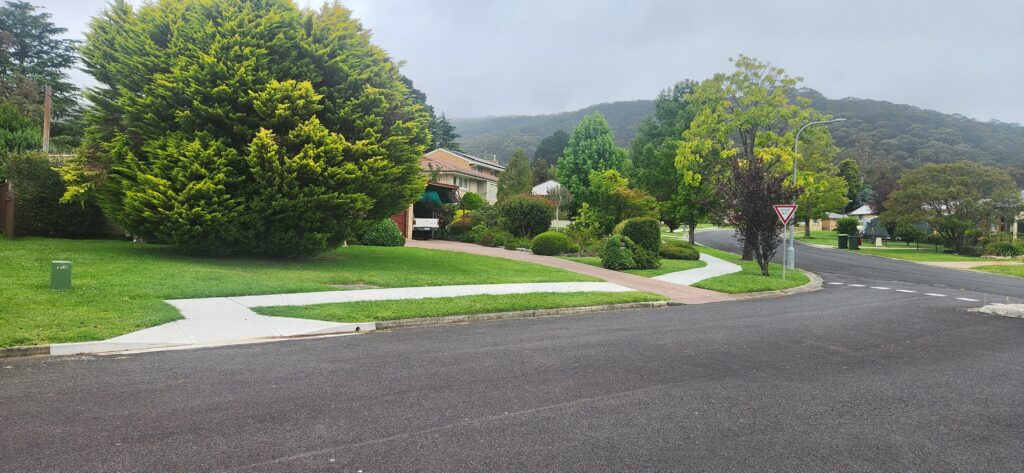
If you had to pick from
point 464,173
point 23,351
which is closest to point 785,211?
point 23,351

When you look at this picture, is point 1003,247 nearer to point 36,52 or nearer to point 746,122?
point 746,122

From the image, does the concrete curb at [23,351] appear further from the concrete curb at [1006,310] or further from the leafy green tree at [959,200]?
the leafy green tree at [959,200]

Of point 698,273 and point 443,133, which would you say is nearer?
point 698,273

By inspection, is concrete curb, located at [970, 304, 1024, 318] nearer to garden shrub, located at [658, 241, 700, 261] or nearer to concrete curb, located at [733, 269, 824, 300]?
concrete curb, located at [733, 269, 824, 300]

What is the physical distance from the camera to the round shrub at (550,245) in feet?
84.0

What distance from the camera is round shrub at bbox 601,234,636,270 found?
68.5 ft

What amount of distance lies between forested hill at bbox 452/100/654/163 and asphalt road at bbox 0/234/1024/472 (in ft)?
301

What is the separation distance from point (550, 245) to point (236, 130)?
14.2m

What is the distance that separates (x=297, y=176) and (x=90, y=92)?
6.80 m

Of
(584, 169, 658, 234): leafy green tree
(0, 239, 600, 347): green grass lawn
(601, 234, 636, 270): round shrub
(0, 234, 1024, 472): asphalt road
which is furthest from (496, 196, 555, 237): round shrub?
(0, 234, 1024, 472): asphalt road

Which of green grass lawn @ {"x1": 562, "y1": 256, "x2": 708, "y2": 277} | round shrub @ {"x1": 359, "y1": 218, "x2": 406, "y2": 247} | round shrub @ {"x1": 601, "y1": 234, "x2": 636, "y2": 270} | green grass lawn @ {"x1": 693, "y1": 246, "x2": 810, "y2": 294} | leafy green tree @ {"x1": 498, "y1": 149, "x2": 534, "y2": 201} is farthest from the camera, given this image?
leafy green tree @ {"x1": 498, "y1": 149, "x2": 534, "y2": 201}

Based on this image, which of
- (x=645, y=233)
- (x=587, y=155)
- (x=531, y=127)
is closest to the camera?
(x=645, y=233)

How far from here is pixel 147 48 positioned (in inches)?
604

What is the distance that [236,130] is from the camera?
14992 mm
